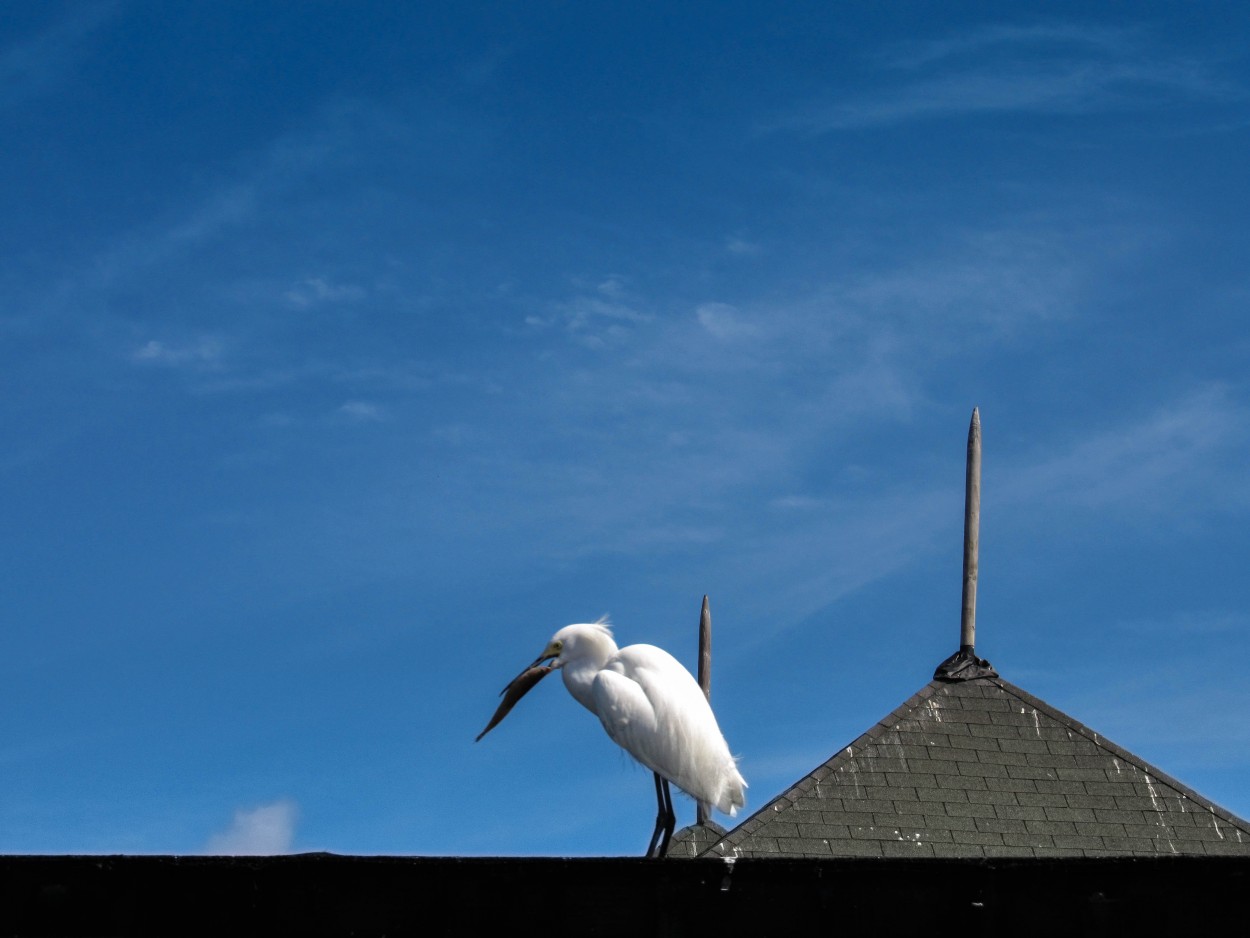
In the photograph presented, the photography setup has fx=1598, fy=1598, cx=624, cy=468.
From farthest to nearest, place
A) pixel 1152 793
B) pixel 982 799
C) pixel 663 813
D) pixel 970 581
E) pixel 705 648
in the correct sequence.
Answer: pixel 705 648 → pixel 970 581 → pixel 1152 793 → pixel 982 799 → pixel 663 813

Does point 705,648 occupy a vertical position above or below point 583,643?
above

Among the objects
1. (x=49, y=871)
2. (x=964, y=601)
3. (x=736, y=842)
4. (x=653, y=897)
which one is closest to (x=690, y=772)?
(x=736, y=842)

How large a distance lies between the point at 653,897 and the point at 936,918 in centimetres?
122

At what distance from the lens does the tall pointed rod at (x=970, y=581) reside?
17.0 meters

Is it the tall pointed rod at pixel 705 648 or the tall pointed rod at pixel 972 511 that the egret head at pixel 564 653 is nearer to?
the tall pointed rod at pixel 972 511

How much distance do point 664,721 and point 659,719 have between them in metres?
0.04

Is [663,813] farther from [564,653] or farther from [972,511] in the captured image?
[972,511]

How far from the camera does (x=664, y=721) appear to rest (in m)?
11.4

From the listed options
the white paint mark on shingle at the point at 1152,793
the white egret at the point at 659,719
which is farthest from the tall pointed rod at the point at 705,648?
the white egret at the point at 659,719

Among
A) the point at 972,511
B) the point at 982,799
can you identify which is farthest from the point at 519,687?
the point at 972,511

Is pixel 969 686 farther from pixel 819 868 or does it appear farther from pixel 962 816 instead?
pixel 819 868

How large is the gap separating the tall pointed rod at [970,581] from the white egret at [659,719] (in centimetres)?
594

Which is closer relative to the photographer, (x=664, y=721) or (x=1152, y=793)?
(x=664, y=721)

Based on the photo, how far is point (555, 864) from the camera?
22.4ft
